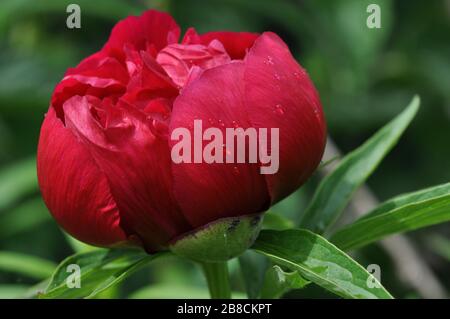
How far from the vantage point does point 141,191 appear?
86 cm

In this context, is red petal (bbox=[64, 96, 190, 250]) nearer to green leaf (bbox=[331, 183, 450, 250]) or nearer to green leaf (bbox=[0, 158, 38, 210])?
green leaf (bbox=[331, 183, 450, 250])

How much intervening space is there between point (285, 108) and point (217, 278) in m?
0.22

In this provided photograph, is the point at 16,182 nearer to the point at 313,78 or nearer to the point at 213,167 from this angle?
the point at 313,78

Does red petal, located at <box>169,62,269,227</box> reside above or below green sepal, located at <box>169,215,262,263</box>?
above

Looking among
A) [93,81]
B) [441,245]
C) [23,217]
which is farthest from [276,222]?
[23,217]

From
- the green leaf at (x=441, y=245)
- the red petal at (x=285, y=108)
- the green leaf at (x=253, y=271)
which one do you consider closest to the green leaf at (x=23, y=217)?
the green leaf at (x=441, y=245)

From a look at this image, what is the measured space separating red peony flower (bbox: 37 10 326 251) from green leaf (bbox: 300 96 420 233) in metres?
0.15

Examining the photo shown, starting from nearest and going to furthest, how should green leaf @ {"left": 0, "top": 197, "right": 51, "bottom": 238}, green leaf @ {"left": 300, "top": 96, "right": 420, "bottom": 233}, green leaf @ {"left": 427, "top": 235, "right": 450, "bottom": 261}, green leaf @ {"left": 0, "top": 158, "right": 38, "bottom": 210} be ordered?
green leaf @ {"left": 300, "top": 96, "right": 420, "bottom": 233} → green leaf @ {"left": 427, "top": 235, "right": 450, "bottom": 261} → green leaf @ {"left": 0, "top": 158, "right": 38, "bottom": 210} → green leaf @ {"left": 0, "top": 197, "right": 51, "bottom": 238}

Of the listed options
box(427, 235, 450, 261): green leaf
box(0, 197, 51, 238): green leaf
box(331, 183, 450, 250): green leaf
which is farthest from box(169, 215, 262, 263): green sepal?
box(0, 197, 51, 238): green leaf

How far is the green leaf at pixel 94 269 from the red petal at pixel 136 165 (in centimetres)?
6

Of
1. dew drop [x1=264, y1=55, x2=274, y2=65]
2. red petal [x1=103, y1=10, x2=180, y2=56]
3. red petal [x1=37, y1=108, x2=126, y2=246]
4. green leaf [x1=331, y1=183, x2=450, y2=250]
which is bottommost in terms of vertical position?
green leaf [x1=331, y1=183, x2=450, y2=250]

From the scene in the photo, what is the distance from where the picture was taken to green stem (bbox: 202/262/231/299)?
98cm

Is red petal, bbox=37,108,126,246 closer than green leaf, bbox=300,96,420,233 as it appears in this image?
Yes

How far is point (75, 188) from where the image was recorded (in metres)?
0.88
